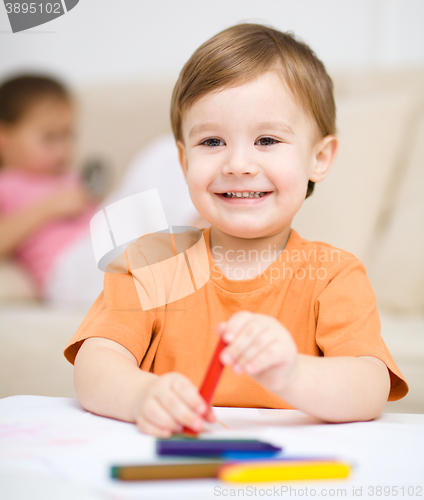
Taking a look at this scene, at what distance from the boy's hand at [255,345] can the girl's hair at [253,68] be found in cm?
35

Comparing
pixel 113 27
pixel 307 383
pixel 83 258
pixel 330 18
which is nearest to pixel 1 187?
pixel 83 258

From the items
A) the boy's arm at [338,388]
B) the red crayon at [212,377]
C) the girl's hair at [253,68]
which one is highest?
the girl's hair at [253,68]

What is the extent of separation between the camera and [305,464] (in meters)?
0.32

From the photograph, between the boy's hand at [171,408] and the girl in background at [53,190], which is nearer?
the boy's hand at [171,408]

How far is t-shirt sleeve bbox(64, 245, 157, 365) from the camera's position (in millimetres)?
596

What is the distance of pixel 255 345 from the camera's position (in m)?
0.42

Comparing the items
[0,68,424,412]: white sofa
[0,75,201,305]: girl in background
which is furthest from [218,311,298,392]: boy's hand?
[0,75,201,305]: girl in background

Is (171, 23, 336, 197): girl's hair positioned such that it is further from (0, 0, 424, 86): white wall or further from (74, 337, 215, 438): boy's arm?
(0, 0, 424, 86): white wall

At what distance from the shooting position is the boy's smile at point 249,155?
63 cm

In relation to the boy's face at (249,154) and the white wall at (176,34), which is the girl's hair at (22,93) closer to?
the white wall at (176,34)

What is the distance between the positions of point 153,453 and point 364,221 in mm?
1013

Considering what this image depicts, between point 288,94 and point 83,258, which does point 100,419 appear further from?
point 83,258

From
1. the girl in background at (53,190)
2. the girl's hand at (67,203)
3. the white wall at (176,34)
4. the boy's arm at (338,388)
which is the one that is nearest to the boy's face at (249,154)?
the boy's arm at (338,388)

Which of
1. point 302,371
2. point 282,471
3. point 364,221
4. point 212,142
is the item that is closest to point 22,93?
point 364,221
